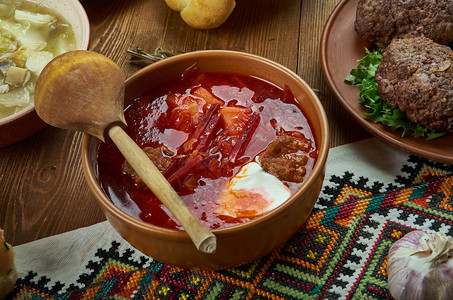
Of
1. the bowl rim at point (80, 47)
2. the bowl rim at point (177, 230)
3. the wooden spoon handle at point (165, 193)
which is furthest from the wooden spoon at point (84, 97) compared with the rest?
the bowl rim at point (80, 47)

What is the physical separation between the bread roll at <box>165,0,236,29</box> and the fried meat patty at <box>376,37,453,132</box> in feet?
2.77

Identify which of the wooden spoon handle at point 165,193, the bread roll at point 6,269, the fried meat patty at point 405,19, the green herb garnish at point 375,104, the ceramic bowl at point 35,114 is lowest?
the bread roll at point 6,269

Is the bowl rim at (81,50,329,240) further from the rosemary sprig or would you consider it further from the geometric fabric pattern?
the rosemary sprig

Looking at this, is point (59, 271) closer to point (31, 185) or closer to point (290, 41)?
point (31, 185)

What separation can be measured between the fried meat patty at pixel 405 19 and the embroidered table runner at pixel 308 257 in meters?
0.64

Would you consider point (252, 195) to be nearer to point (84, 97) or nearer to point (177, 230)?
point (177, 230)

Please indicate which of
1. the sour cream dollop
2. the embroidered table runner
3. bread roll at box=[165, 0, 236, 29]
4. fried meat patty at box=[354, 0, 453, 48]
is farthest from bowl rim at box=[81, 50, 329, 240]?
bread roll at box=[165, 0, 236, 29]

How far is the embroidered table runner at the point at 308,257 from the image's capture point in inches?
78.3

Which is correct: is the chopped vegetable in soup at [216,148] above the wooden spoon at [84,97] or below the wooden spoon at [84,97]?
below

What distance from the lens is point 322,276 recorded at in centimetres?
200

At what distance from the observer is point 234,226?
1631 millimetres

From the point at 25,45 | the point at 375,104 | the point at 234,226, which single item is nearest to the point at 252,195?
the point at 234,226

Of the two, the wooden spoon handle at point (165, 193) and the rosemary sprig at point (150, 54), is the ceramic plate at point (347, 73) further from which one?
the wooden spoon handle at point (165, 193)

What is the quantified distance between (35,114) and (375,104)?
1.42 metres
